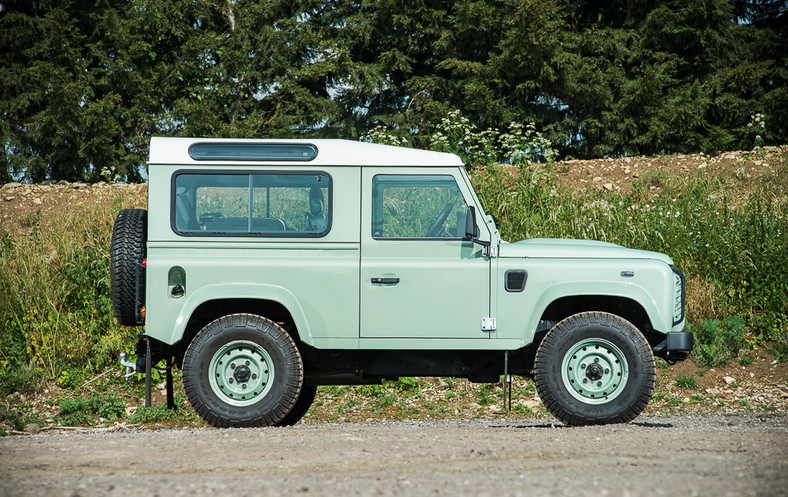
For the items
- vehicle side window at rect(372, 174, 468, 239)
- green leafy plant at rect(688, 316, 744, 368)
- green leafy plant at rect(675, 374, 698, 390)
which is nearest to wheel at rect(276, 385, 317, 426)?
vehicle side window at rect(372, 174, 468, 239)

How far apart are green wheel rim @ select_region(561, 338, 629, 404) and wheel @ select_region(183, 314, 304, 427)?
7.40ft

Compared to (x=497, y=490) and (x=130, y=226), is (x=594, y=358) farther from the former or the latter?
(x=130, y=226)

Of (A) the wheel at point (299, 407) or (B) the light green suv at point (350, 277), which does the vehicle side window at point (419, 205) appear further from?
A: (A) the wheel at point (299, 407)

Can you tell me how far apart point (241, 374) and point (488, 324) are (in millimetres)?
2118

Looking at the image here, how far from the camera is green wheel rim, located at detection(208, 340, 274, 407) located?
6.43 m

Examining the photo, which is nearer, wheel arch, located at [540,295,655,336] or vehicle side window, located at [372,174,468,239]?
vehicle side window, located at [372,174,468,239]

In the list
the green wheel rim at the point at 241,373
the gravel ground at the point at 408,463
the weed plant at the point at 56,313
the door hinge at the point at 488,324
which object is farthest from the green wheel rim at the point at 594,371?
the weed plant at the point at 56,313

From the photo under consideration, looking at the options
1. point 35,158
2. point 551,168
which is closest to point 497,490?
point 551,168

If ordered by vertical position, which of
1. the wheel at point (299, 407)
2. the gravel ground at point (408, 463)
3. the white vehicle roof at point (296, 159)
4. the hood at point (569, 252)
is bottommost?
the wheel at point (299, 407)

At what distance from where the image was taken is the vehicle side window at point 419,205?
21.3ft

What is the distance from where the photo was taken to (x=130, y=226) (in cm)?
658

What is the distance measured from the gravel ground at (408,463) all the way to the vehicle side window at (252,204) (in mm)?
1680

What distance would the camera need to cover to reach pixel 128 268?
→ 649 centimetres

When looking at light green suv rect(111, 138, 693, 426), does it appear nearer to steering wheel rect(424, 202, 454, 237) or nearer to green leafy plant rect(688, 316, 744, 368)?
steering wheel rect(424, 202, 454, 237)
